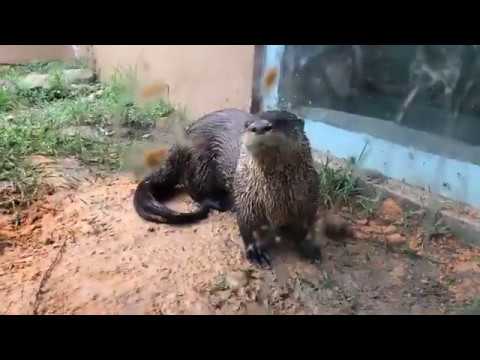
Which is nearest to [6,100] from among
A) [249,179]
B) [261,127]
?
[249,179]

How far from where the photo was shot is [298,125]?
1841 millimetres

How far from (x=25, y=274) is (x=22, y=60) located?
4.23ft

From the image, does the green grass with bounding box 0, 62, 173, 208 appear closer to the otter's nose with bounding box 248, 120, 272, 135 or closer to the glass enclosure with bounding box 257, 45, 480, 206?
the glass enclosure with bounding box 257, 45, 480, 206

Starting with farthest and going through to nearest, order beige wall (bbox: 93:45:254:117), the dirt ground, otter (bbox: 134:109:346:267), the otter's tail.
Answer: beige wall (bbox: 93:45:254:117) < the otter's tail < otter (bbox: 134:109:346:267) < the dirt ground

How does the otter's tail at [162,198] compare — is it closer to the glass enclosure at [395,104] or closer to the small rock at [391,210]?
the glass enclosure at [395,104]

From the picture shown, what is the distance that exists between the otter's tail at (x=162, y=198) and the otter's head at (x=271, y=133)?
1.72 feet

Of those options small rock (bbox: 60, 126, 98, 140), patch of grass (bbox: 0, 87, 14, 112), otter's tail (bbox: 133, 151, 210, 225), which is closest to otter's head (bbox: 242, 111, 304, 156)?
otter's tail (bbox: 133, 151, 210, 225)

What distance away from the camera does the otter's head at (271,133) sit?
169 cm

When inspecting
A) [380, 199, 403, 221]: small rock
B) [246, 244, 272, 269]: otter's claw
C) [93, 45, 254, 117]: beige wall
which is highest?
[93, 45, 254, 117]: beige wall

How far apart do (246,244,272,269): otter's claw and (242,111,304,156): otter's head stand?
0.37m

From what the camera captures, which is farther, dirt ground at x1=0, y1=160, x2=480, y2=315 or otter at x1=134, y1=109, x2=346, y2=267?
otter at x1=134, y1=109, x2=346, y2=267

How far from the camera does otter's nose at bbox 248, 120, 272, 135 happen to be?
5.49 feet

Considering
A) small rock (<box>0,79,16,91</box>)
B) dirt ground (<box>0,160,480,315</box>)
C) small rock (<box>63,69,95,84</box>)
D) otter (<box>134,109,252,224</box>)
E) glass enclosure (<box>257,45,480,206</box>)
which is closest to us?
dirt ground (<box>0,160,480,315</box>)

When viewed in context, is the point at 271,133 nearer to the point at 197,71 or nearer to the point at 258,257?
the point at 258,257
